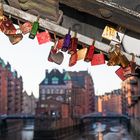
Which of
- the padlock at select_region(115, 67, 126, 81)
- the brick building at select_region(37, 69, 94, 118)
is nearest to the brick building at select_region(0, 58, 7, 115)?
the brick building at select_region(37, 69, 94, 118)

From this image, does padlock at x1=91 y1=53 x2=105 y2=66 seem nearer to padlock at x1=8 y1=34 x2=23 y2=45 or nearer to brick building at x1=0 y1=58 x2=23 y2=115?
Result: padlock at x1=8 y1=34 x2=23 y2=45

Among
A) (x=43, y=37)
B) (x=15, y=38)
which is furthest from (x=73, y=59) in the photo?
(x=15, y=38)

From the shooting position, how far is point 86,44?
5027 millimetres

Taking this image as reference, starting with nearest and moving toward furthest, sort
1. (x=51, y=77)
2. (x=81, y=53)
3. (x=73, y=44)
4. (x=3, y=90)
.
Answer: (x=73, y=44)
(x=81, y=53)
(x=3, y=90)
(x=51, y=77)

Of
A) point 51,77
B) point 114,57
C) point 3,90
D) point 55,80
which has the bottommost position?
point 114,57

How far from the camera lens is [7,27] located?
470 centimetres

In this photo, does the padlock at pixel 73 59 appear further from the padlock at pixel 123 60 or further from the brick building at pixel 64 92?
the brick building at pixel 64 92

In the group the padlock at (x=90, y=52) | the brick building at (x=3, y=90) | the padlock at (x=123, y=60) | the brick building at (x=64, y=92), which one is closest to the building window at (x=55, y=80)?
the brick building at (x=64, y=92)

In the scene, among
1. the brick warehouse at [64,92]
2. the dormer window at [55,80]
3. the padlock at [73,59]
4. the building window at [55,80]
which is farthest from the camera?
the building window at [55,80]

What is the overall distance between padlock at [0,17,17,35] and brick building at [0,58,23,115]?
10793cm

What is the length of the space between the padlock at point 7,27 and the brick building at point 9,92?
107929mm

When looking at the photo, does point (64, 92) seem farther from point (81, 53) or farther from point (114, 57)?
point (114, 57)

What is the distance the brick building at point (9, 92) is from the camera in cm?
11543

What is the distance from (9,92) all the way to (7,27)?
122 m
